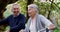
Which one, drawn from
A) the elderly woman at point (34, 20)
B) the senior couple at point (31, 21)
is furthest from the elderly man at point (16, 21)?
the elderly woman at point (34, 20)

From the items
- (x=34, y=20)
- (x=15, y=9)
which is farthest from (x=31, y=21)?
(x=15, y=9)

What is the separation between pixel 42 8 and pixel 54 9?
1.29ft

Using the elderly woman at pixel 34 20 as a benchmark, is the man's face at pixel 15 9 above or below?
above

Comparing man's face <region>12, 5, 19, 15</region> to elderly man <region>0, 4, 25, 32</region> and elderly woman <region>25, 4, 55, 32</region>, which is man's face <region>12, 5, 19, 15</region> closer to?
elderly man <region>0, 4, 25, 32</region>

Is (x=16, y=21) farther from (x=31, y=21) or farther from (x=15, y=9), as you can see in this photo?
(x=31, y=21)

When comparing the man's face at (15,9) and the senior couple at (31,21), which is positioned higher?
the man's face at (15,9)

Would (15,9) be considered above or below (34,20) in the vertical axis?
above

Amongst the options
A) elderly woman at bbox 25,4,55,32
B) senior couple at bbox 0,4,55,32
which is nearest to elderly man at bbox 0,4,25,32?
senior couple at bbox 0,4,55,32

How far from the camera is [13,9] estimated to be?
4.69 meters

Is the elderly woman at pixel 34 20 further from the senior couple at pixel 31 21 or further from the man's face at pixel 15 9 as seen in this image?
the man's face at pixel 15 9

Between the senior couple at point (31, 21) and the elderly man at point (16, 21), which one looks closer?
the senior couple at point (31, 21)

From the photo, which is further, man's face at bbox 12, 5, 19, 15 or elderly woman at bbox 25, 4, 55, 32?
man's face at bbox 12, 5, 19, 15

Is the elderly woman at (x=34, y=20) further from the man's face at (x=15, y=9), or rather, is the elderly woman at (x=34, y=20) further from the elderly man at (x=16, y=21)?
the man's face at (x=15, y=9)

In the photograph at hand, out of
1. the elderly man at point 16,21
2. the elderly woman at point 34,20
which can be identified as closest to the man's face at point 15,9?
the elderly man at point 16,21
